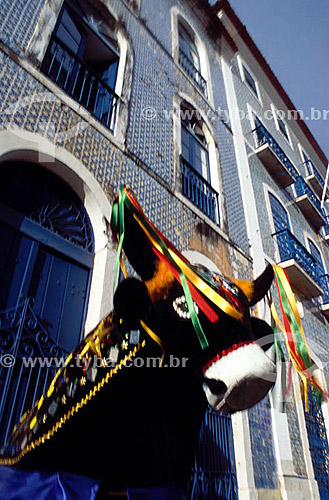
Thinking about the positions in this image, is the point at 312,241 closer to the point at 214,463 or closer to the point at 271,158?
the point at 271,158

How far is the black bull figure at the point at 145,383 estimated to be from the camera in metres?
1.39

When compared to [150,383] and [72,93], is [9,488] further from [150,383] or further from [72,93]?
[72,93]

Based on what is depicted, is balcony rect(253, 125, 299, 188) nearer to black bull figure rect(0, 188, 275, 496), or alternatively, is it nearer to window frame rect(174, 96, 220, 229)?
window frame rect(174, 96, 220, 229)

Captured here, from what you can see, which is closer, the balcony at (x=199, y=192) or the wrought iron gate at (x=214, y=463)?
the wrought iron gate at (x=214, y=463)

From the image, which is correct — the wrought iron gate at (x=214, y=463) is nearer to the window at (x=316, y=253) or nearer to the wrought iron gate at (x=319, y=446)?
the wrought iron gate at (x=319, y=446)

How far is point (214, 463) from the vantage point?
4.06 m

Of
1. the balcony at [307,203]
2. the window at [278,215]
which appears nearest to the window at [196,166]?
the window at [278,215]

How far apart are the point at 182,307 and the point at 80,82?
4432 mm

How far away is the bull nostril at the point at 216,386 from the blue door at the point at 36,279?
1846 millimetres

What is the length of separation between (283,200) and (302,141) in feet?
25.9

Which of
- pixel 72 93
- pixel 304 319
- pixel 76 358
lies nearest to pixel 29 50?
pixel 72 93

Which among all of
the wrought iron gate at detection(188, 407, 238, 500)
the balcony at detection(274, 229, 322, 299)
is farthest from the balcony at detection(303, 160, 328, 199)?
the wrought iron gate at detection(188, 407, 238, 500)

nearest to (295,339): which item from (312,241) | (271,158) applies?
(271,158)

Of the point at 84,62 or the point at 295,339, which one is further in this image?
the point at 84,62
